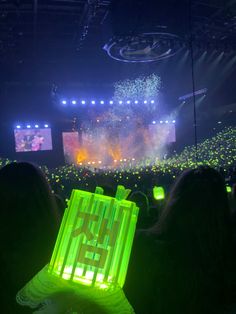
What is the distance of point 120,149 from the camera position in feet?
76.5

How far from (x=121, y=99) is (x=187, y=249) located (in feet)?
60.5

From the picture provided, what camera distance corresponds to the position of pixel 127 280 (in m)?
1.78

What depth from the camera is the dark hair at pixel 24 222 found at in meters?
1.66

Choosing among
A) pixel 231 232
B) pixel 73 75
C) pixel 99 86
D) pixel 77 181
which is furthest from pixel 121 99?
pixel 231 232

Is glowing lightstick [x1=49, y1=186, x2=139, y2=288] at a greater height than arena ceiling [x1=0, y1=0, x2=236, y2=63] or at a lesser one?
lesser

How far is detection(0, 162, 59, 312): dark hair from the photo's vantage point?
1657 mm

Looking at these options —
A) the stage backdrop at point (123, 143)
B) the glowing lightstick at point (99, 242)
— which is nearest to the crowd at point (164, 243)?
the glowing lightstick at point (99, 242)

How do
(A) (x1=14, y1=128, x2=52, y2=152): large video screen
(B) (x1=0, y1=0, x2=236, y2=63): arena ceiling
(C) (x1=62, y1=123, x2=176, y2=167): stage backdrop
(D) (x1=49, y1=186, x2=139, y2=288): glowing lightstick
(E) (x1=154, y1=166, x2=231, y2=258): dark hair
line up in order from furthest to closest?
(C) (x1=62, y1=123, x2=176, y2=167): stage backdrop < (A) (x1=14, y1=128, x2=52, y2=152): large video screen < (B) (x1=0, y1=0, x2=236, y2=63): arena ceiling < (E) (x1=154, y1=166, x2=231, y2=258): dark hair < (D) (x1=49, y1=186, x2=139, y2=288): glowing lightstick

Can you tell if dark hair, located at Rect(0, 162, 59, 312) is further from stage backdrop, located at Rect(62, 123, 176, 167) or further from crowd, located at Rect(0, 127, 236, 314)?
stage backdrop, located at Rect(62, 123, 176, 167)

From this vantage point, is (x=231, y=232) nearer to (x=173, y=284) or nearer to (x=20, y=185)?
(x=173, y=284)

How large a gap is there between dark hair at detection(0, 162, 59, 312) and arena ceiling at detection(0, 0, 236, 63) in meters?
5.75

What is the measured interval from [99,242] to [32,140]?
59.6ft

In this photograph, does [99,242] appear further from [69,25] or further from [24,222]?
[69,25]

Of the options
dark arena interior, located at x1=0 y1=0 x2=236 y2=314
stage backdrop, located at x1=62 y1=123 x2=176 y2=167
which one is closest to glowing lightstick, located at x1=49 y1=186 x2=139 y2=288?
dark arena interior, located at x1=0 y1=0 x2=236 y2=314
